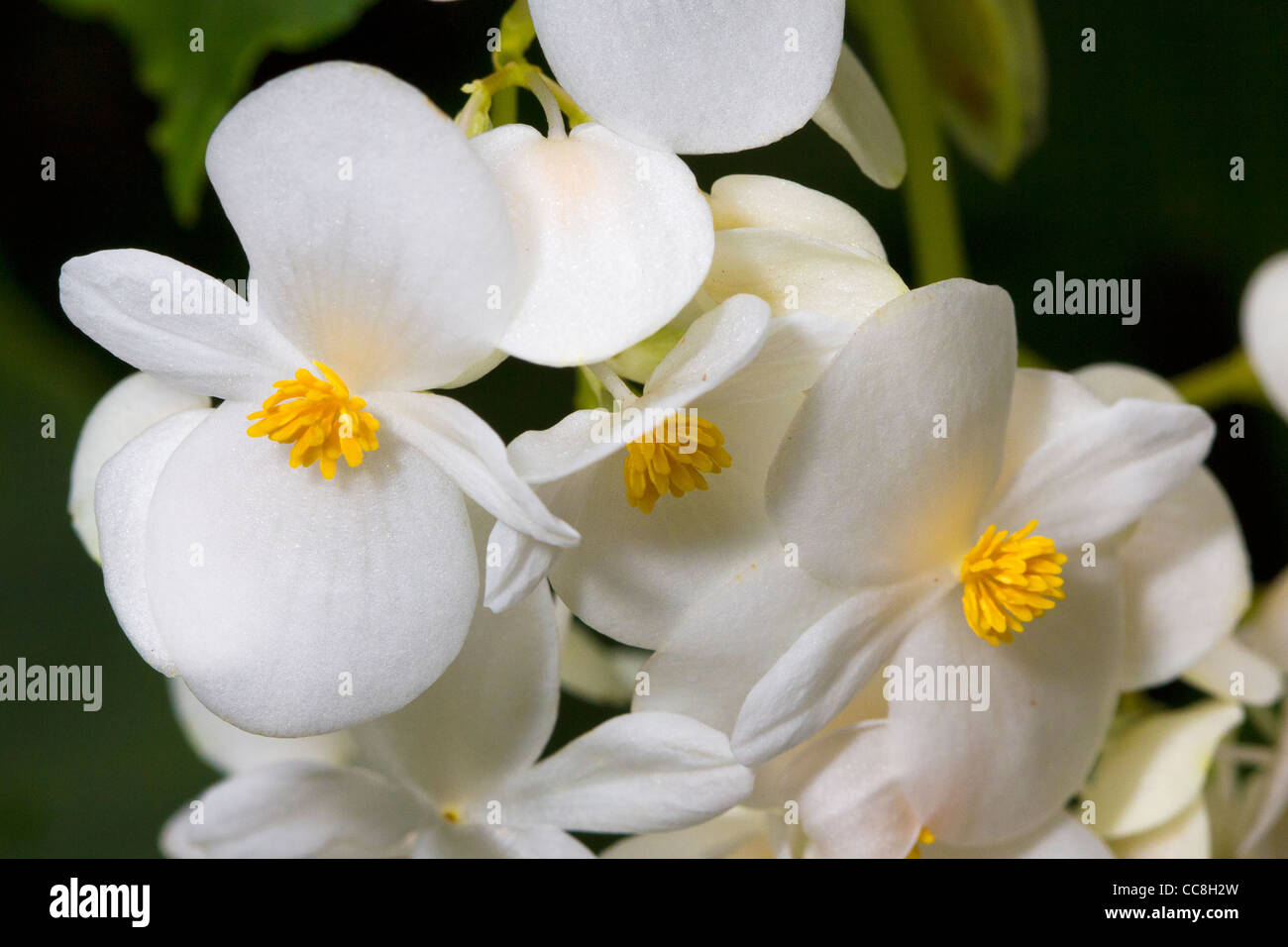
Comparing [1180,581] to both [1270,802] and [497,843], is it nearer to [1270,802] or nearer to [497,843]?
[1270,802]

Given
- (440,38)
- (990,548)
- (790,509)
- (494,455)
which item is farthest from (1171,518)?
(440,38)

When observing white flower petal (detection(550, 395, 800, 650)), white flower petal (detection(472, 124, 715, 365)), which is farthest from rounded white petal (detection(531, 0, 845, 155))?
white flower petal (detection(550, 395, 800, 650))

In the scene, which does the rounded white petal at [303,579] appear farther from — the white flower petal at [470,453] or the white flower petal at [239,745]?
the white flower petal at [239,745]

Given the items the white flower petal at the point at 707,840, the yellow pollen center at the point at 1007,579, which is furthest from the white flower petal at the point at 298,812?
the yellow pollen center at the point at 1007,579

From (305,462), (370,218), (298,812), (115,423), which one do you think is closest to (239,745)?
(298,812)
